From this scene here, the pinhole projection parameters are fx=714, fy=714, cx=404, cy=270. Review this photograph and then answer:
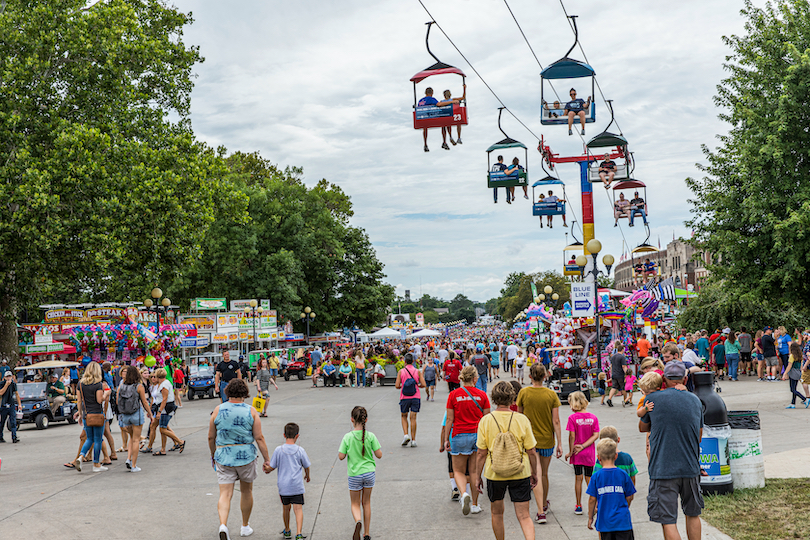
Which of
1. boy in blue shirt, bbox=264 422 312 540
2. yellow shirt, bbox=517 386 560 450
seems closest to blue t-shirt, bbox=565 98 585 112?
yellow shirt, bbox=517 386 560 450

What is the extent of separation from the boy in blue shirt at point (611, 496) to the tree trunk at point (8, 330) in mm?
23427

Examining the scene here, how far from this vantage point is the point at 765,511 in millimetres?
7418

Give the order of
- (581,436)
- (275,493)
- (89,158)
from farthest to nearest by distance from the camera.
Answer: (89,158)
(275,493)
(581,436)

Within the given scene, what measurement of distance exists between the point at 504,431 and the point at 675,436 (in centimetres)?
144

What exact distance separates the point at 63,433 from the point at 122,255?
6744mm

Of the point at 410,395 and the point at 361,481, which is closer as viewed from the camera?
the point at 361,481

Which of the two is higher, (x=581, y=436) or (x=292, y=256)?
(x=292, y=256)

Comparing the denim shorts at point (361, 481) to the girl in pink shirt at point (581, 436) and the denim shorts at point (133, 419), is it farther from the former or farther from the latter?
the denim shorts at point (133, 419)

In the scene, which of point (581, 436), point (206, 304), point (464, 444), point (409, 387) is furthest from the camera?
point (206, 304)

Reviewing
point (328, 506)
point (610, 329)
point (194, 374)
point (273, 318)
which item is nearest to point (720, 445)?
point (328, 506)

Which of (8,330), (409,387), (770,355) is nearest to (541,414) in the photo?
(409,387)

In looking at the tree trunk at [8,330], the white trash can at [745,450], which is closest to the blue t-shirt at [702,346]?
the white trash can at [745,450]

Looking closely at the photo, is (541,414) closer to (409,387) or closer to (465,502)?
(465,502)

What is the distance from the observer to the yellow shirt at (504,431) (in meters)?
6.37
